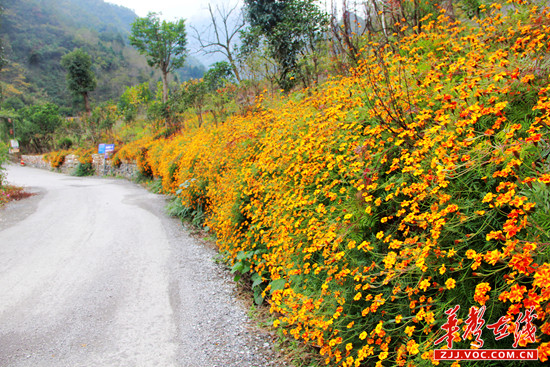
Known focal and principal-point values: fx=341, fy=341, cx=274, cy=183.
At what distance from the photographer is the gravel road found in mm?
2922

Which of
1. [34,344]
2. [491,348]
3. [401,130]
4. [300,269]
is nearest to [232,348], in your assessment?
[300,269]

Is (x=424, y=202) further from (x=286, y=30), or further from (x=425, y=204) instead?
(x=286, y=30)

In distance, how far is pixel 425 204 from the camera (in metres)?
2.13

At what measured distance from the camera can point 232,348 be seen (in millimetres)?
2984

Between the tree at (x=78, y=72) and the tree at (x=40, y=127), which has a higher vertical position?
the tree at (x=78, y=72)

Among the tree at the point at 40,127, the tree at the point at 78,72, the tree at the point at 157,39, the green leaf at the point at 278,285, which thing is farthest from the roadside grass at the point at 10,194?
the tree at the point at 78,72

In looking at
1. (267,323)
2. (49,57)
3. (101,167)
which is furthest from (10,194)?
(49,57)

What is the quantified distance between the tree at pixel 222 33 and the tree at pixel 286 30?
2.21 metres

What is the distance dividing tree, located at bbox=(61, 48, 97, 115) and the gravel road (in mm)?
31866

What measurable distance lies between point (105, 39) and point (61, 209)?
87779 mm

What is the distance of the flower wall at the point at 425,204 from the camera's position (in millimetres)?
1594

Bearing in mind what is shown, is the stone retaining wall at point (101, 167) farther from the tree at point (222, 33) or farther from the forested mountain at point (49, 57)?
→ the forested mountain at point (49, 57)

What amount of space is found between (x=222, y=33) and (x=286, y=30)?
8.69 m

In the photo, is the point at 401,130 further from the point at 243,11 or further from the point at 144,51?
the point at 144,51
